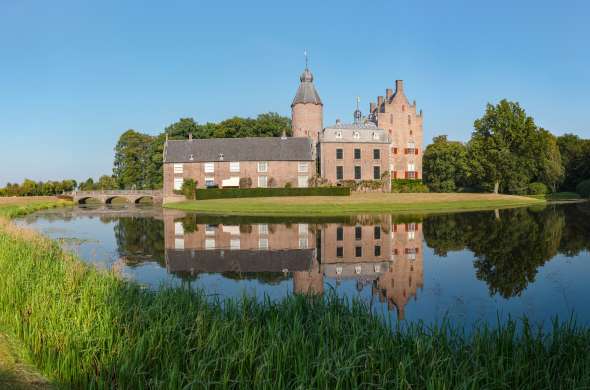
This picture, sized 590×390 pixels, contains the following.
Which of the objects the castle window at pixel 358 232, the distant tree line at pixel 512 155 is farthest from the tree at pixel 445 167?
the castle window at pixel 358 232

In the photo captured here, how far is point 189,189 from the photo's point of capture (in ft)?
145

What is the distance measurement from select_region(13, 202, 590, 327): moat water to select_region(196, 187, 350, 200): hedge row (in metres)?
19.3

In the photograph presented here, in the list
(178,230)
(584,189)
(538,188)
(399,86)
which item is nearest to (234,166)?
(399,86)

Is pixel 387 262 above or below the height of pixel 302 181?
below

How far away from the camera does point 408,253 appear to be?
13.2 metres

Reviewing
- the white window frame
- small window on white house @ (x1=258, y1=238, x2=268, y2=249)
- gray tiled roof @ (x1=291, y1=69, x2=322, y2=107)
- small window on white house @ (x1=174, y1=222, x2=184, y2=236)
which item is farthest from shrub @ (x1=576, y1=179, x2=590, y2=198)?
small window on white house @ (x1=258, y1=238, x2=268, y2=249)

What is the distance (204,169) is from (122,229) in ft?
88.2

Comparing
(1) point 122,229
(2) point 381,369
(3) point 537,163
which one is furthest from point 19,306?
(3) point 537,163

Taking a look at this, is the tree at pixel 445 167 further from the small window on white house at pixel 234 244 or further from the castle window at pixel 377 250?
the small window on white house at pixel 234 244

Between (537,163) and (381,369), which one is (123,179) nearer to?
(537,163)

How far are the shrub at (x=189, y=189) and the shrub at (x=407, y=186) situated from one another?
2073cm

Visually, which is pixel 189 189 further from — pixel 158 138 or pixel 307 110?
pixel 158 138

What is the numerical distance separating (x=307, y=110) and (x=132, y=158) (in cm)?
2775

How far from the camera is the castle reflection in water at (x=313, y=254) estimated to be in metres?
9.60
